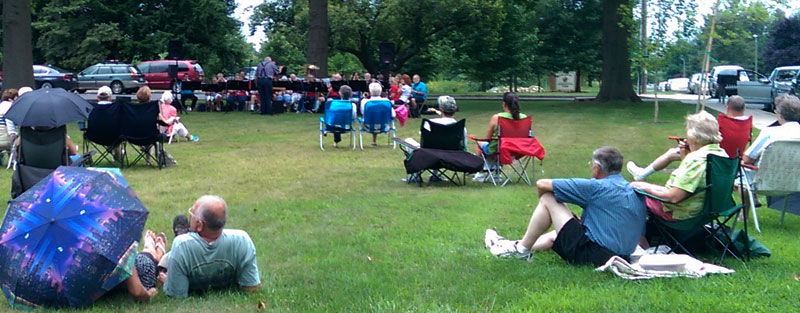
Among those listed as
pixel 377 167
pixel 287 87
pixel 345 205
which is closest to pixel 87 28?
pixel 287 87

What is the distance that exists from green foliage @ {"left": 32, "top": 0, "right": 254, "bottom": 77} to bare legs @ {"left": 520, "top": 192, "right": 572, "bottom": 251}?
3448cm

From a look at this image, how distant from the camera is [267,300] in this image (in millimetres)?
4625

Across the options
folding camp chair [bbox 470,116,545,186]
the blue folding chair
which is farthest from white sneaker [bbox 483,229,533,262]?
the blue folding chair

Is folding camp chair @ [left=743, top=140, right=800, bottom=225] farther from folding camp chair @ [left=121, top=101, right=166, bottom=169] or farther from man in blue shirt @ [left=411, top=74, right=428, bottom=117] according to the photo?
man in blue shirt @ [left=411, top=74, right=428, bottom=117]

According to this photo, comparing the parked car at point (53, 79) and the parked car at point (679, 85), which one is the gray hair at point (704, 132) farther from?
the parked car at point (679, 85)

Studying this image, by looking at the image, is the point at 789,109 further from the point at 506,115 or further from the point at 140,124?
the point at 140,124

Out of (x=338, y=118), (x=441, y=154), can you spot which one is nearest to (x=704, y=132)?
(x=441, y=154)

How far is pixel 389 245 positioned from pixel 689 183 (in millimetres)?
2178

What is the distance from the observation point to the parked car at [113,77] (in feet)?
110

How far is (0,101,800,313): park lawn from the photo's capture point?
4508 millimetres

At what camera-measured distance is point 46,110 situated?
320 inches

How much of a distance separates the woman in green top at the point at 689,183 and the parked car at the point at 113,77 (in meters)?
30.5

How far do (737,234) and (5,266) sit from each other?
184 inches

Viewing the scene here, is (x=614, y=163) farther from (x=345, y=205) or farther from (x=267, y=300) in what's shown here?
(x=345, y=205)
